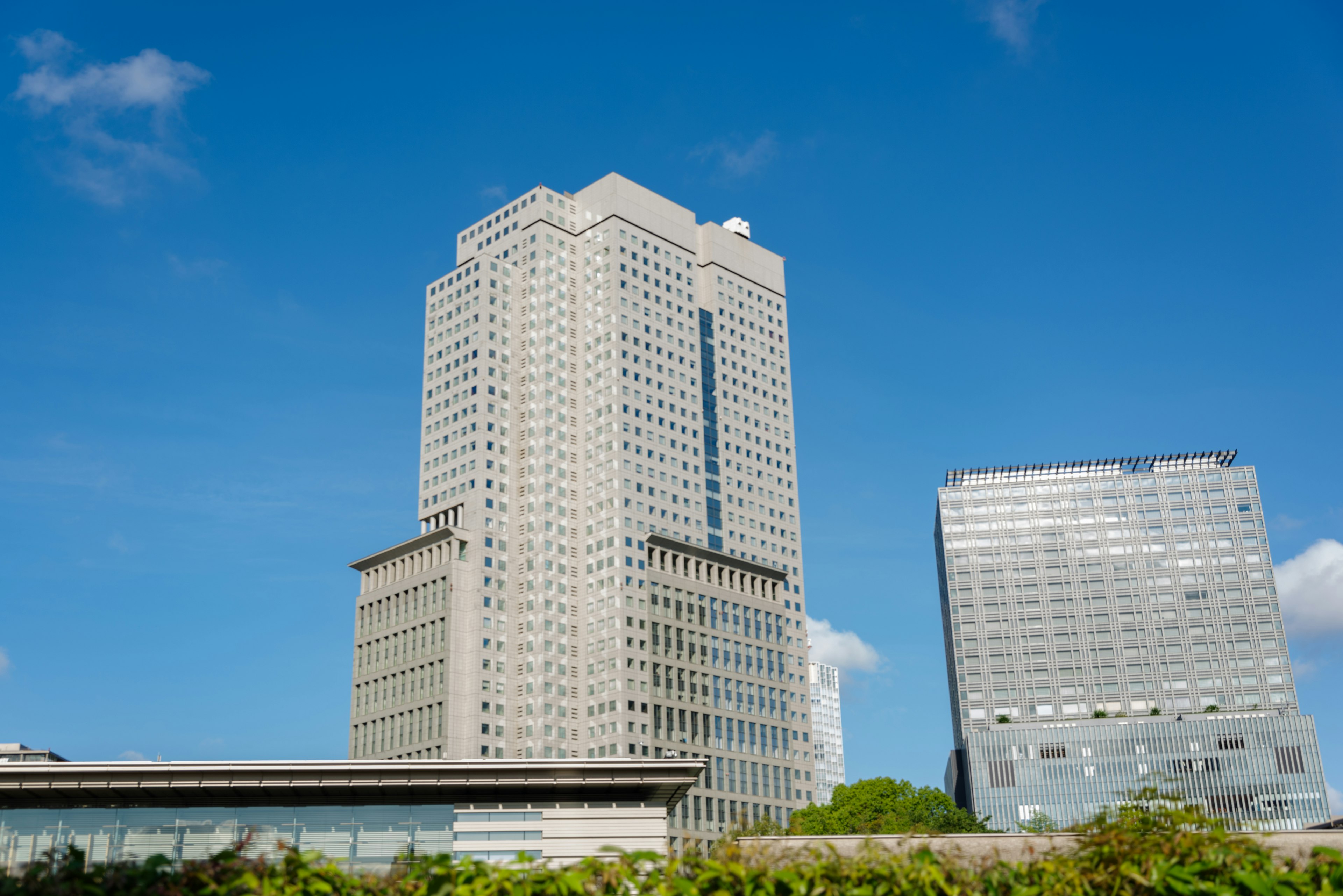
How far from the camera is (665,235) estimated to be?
199375mm

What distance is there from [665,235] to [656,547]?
54.4 meters

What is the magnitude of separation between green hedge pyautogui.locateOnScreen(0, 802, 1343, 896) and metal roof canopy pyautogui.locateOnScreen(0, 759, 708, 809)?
33.0 m

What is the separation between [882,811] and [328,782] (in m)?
111

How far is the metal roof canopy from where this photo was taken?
51.7 metres

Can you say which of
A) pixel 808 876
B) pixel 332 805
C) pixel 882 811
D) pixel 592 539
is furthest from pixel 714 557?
pixel 808 876

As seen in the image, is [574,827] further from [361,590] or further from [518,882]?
[361,590]

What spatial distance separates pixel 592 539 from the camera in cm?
17425

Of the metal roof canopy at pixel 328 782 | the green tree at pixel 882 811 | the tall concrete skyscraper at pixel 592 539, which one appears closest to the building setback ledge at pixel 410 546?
the tall concrete skyscraper at pixel 592 539

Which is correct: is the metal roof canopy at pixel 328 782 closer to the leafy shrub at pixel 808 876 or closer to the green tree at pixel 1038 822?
the leafy shrub at pixel 808 876

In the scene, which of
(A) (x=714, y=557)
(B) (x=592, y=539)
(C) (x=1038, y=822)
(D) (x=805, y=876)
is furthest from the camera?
(C) (x=1038, y=822)

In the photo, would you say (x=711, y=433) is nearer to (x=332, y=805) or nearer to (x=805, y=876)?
(x=332, y=805)

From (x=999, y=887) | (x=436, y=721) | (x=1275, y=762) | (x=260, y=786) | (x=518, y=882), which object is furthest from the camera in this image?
(x=1275, y=762)

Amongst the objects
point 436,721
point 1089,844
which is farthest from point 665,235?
point 1089,844

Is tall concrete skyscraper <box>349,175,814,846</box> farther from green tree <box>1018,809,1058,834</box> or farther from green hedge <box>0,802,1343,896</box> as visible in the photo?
green hedge <box>0,802,1343,896</box>
